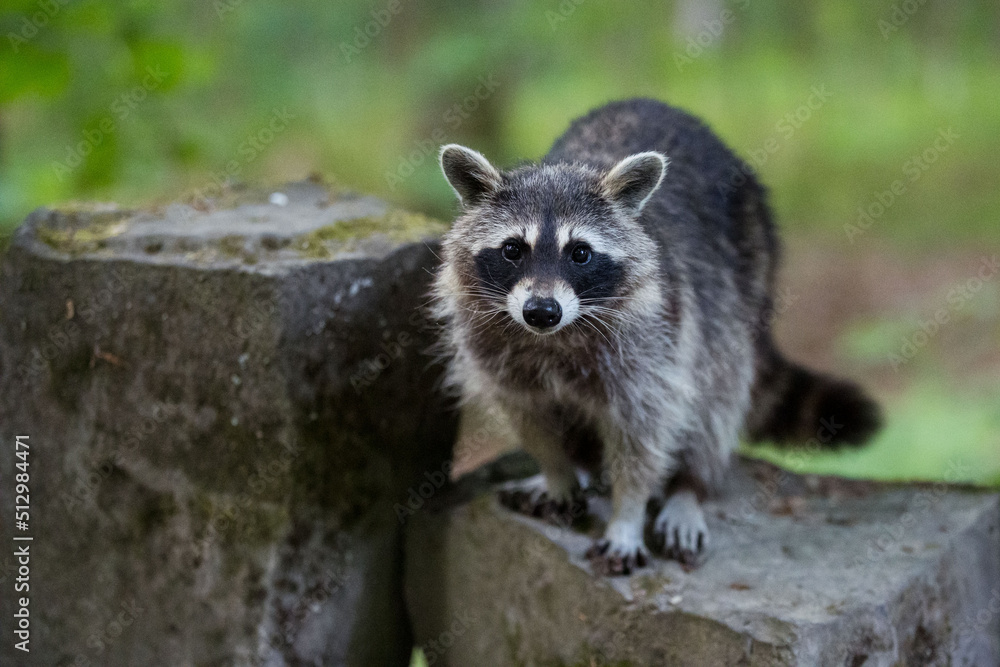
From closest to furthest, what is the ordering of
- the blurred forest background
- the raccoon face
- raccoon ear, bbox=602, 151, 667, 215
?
the raccoon face, raccoon ear, bbox=602, 151, 667, 215, the blurred forest background

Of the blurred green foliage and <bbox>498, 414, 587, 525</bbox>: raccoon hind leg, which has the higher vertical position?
the blurred green foliage

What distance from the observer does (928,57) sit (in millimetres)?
7566

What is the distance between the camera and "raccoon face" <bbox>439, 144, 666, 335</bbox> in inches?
105

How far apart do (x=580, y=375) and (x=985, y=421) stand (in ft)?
14.6

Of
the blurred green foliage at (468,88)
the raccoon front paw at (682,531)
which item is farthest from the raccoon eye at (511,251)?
the blurred green foliage at (468,88)

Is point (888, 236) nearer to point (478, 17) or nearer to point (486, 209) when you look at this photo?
point (478, 17)

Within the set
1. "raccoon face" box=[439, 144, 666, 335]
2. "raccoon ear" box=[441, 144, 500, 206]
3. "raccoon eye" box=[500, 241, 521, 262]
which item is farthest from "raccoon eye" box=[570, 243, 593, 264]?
"raccoon ear" box=[441, 144, 500, 206]

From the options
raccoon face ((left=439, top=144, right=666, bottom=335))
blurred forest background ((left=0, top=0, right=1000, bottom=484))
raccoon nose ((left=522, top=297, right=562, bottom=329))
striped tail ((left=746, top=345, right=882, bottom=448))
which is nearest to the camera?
raccoon nose ((left=522, top=297, right=562, bottom=329))

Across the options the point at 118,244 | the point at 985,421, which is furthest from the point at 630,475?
the point at 985,421

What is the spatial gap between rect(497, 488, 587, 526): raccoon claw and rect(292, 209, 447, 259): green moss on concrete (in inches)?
41.0

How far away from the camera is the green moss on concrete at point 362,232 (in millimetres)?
3154

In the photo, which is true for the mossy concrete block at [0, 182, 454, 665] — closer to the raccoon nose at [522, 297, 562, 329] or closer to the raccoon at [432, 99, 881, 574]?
the raccoon at [432, 99, 881, 574]

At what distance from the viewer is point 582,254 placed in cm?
273

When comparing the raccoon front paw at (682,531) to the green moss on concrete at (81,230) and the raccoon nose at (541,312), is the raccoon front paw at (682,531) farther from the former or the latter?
the green moss on concrete at (81,230)
